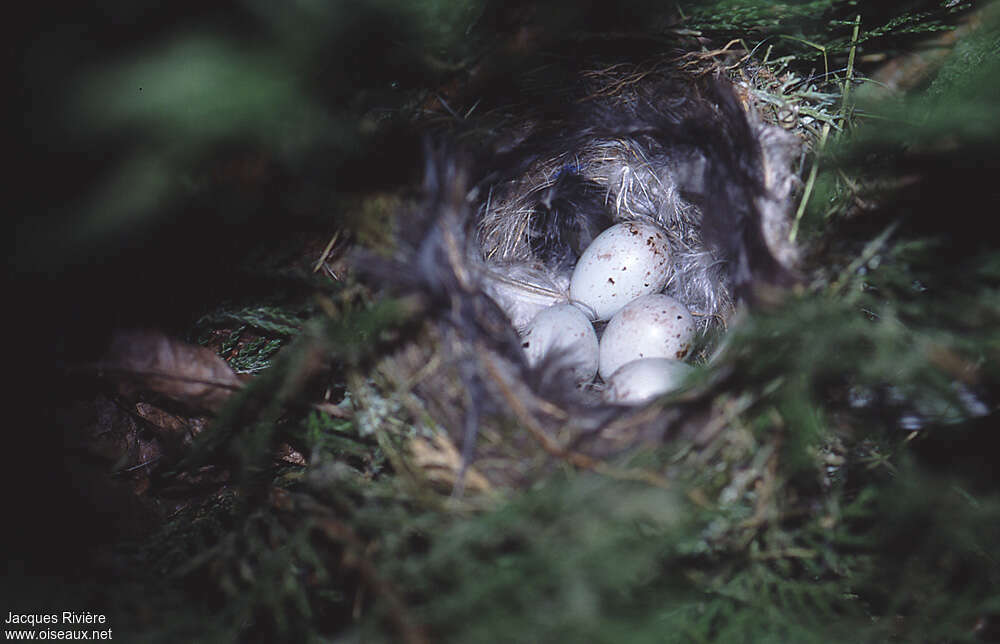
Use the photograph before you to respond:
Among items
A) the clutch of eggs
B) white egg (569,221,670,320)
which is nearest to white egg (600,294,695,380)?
the clutch of eggs

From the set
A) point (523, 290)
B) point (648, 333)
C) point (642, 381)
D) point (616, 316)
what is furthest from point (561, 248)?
point (642, 381)

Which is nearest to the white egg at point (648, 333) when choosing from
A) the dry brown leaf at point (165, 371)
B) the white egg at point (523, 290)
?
the white egg at point (523, 290)

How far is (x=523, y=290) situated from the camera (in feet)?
4.97

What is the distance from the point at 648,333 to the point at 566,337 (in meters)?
0.18

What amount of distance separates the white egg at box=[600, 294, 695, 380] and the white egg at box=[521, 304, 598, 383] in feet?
0.15

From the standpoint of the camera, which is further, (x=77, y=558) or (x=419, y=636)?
(x=77, y=558)

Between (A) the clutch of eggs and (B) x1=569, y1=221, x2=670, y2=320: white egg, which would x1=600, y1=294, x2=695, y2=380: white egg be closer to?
(A) the clutch of eggs

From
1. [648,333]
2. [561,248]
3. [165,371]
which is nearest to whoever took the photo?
[165,371]

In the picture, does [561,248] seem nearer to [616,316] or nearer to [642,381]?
[616,316]

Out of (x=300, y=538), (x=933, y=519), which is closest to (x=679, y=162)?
(x=933, y=519)

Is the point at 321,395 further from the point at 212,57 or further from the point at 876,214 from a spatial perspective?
the point at 876,214

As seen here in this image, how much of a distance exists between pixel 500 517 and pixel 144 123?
60 cm

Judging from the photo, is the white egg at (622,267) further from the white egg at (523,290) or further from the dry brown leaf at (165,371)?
the dry brown leaf at (165,371)

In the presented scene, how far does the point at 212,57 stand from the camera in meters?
0.52
